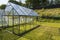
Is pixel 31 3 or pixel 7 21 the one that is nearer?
pixel 7 21

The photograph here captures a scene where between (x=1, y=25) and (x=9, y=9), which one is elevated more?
(x=9, y=9)

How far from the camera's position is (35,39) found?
14328 mm

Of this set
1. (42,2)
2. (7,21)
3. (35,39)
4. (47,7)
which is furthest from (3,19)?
(42,2)

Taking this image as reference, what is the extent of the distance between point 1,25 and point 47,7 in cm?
3478

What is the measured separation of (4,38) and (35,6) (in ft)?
141

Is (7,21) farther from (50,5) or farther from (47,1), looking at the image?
(47,1)

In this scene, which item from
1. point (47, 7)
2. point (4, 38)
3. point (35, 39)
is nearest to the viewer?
point (4, 38)

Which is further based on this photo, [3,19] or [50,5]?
[50,5]

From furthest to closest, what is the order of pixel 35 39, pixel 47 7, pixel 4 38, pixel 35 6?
pixel 35 6 → pixel 47 7 → pixel 35 39 → pixel 4 38

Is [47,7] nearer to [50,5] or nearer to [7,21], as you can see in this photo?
[50,5]

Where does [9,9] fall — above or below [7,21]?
above

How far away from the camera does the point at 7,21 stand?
1933cm

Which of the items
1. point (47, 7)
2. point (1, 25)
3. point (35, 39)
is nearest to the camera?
point (35, 39)

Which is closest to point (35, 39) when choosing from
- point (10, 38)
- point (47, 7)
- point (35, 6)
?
point (10, 38)
